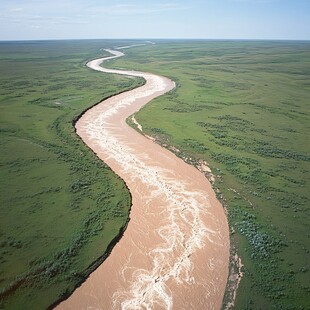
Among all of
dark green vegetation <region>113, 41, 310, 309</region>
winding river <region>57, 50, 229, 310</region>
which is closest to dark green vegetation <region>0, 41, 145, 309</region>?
winding river <region>57, 50, 229, 310</region>

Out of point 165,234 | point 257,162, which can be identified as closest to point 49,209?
point 165,234

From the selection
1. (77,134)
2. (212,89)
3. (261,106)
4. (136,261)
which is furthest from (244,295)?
(212,89)

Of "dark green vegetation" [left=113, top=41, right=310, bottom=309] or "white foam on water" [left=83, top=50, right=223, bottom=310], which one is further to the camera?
"dark green vegetation" [left=113, top=41, right=310, bottom=309]

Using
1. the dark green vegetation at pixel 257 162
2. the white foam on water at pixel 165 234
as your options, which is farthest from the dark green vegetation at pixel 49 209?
the dark green vegetation at pixel 257 162

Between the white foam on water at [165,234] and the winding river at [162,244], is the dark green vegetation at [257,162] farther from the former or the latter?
the white foam on water at [165,234]

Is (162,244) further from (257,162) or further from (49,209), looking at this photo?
(257,162)

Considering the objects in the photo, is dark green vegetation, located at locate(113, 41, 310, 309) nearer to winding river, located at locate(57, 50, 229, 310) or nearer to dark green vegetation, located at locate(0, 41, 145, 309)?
winding river, located at locate(57, 50, 229, 310)
